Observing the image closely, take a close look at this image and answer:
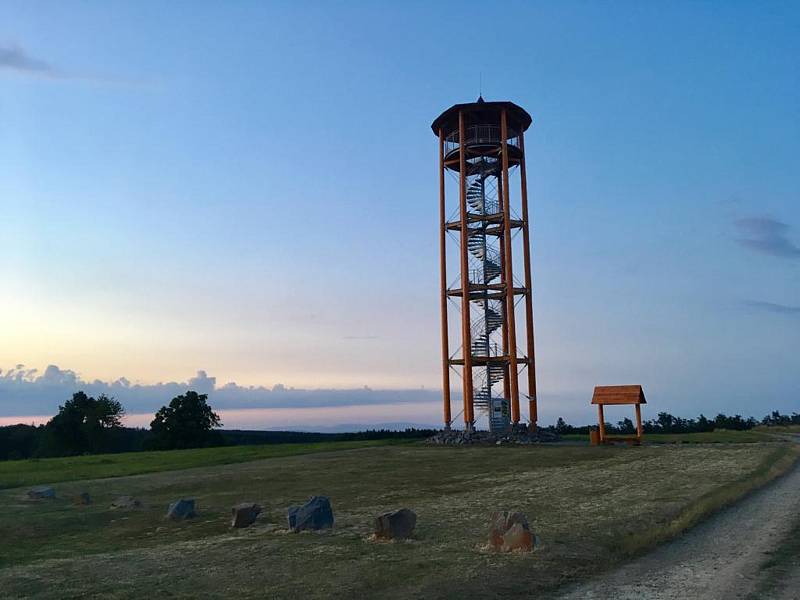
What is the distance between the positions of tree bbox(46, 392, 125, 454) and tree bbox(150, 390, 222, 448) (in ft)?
27.2

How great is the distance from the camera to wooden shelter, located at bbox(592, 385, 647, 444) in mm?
45750

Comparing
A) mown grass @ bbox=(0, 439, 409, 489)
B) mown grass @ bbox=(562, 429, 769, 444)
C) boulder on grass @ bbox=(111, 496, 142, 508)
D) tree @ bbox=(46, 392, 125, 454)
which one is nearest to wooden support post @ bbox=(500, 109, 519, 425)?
mown grass @ bbox=(562, 429, 769, 444)

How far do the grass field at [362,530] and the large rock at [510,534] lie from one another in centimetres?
32

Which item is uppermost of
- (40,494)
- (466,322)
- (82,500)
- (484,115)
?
(484,115)

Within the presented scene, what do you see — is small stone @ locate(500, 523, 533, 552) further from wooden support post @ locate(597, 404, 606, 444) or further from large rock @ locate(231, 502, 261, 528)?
wooden support post @ locate(597, 404, 606, 444)

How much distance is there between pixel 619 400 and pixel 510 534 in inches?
1417

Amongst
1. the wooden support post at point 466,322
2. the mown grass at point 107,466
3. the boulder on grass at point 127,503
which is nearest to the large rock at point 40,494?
the boulder on grass at point 127,503

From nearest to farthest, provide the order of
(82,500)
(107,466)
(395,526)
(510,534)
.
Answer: (510,534) → (395,526) → (82,500) → (107,466)

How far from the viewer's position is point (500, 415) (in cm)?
5372

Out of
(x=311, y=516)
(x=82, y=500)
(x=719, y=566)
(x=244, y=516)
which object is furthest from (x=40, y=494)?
(x=719, y=566)

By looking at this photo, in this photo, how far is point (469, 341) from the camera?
181ft

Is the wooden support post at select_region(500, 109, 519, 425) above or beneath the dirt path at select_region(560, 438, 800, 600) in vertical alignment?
above

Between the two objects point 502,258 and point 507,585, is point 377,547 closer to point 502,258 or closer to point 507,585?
point 507,585

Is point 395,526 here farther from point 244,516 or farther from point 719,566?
point 719,566
